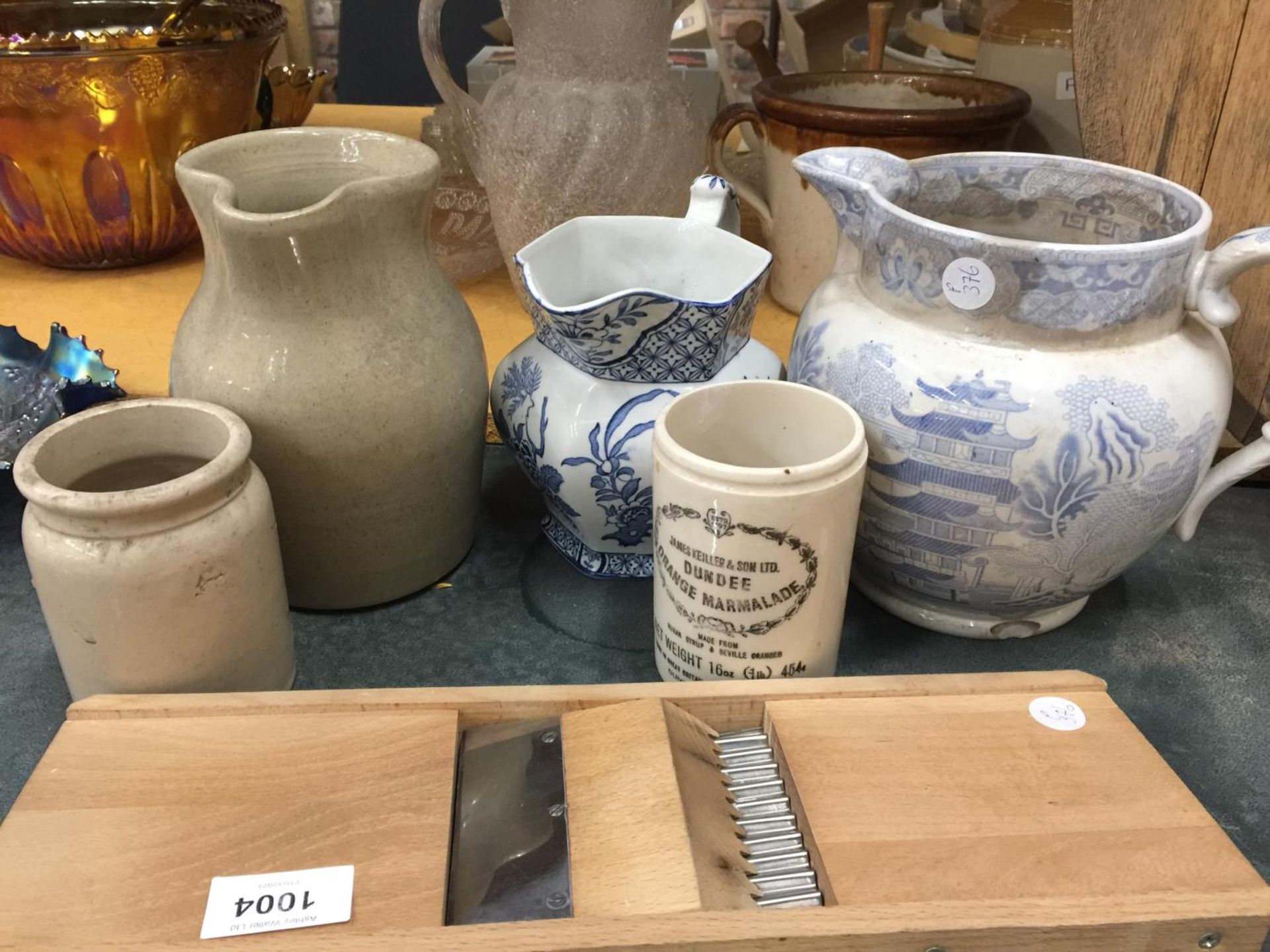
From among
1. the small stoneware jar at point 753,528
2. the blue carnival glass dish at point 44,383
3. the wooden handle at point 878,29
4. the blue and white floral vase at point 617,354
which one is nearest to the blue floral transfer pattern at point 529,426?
the blue and white floral vase at point 617,354

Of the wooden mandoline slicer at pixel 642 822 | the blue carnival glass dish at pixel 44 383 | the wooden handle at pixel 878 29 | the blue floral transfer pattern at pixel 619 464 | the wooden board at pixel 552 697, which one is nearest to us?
the wooden mandoline slicer at pixel 642 822

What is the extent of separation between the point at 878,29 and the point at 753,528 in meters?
0.69

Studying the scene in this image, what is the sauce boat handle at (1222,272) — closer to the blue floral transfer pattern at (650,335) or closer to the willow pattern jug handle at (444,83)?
the blue floral transfer pattern at (650,335)

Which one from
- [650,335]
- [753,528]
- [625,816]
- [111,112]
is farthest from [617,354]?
[111,112]

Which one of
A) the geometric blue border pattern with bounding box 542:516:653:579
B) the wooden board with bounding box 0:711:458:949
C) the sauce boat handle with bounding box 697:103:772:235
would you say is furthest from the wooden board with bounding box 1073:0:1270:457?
the wooden board with bounding box 0:711:458:949

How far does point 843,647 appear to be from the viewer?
65 cm

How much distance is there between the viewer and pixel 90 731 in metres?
0.49

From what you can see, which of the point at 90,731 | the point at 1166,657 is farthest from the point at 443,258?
the point at 1166,657

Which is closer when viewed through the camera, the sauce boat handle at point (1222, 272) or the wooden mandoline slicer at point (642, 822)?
the wooden mandoline slicer at point (642, 822)

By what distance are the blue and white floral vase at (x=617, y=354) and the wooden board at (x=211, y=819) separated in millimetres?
188

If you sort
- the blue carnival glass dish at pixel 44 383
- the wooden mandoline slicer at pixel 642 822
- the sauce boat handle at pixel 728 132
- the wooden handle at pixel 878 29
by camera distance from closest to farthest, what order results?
the wooden mandoline slicer at pixel 642 822 < the blue carnival glass dish at pixel 44 383 < the sauce boat handle at pixel 728 132 < the wooden handle at pixel 878 29

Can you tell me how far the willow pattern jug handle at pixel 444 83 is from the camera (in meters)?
0.79

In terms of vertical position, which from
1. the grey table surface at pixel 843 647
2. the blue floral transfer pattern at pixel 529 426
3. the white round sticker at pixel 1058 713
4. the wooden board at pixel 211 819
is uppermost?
the blue floral transfer pattern at pixel 529 426

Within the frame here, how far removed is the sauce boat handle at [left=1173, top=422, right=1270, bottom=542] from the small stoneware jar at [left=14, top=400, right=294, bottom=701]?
0.54 metres
